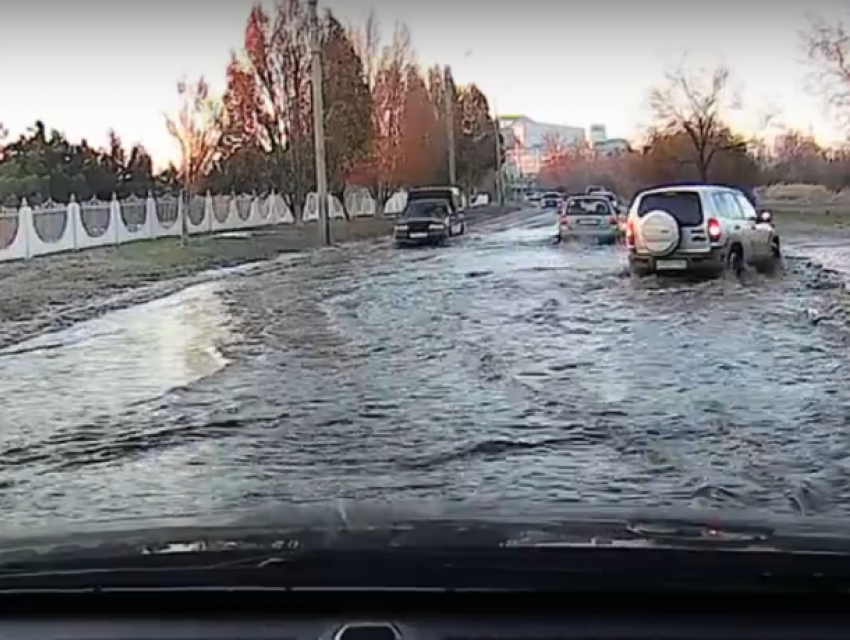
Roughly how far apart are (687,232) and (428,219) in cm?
2094

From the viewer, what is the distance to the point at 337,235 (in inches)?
2053

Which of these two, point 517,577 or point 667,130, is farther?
point 667,130

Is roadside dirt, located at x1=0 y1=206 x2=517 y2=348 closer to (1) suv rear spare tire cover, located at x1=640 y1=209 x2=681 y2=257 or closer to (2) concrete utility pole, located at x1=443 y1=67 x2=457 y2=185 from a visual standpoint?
(1) suv rear spare tire cover, located at x1=640 y1=209 x2=681 y2=257

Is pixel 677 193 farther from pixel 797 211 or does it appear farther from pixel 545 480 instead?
pixel 797 211

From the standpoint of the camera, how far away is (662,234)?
84.2 feet

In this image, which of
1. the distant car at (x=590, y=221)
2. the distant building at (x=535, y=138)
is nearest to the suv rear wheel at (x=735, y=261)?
the distant car at (x=590, y=221)

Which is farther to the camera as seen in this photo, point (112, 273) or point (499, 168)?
point (499, 168)

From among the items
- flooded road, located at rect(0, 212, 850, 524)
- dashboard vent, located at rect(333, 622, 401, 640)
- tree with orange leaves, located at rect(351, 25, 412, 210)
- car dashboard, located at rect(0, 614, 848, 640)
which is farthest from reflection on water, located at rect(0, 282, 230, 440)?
tree with orange leaves, located at rect(351, 25, 412, 210)

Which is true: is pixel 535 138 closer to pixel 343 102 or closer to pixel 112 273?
pixel 343 102

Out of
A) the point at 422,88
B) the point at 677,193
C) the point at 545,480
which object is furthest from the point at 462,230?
the point at 545,480

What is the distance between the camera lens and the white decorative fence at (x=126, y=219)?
36125 mm

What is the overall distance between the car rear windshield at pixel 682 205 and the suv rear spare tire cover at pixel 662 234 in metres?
0.20

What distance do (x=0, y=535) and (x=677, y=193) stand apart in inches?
910

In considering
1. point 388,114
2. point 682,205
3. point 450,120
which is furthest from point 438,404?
point 450,120
